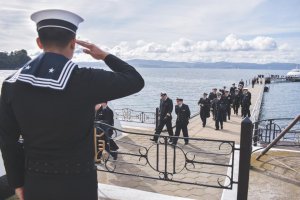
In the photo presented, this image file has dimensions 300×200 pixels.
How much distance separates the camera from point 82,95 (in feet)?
5.69

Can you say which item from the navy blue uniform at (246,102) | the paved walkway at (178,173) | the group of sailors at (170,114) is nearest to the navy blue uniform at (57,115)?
the group of sailors at (170,114)

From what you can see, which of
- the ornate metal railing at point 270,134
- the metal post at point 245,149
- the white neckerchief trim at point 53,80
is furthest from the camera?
the ornate metal railing at point 270,134

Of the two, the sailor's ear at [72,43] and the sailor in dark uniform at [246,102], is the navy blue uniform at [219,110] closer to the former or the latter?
the sailor in dark uniform at [246,102]

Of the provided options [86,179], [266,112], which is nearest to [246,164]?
[86,179]

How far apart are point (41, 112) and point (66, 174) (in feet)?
1.33

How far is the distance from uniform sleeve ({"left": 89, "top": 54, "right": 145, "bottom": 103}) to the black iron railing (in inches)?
91.3

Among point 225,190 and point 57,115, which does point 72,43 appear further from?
point 225,190

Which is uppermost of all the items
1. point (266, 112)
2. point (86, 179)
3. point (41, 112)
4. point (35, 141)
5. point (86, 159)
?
point (41, 112)

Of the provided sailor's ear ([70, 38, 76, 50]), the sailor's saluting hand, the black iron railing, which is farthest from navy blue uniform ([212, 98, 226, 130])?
sailor's ear ([70, 38, 76, 50])

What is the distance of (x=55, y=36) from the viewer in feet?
5.71

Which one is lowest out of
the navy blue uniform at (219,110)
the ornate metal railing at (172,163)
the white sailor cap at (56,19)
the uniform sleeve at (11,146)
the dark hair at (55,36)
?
the ornate metal railing at (172,163)

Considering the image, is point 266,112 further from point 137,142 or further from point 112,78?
point 112,78

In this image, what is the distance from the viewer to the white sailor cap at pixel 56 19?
1.75 meters

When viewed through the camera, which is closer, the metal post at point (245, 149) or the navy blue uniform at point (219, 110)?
the metal post at point (245, 149)
